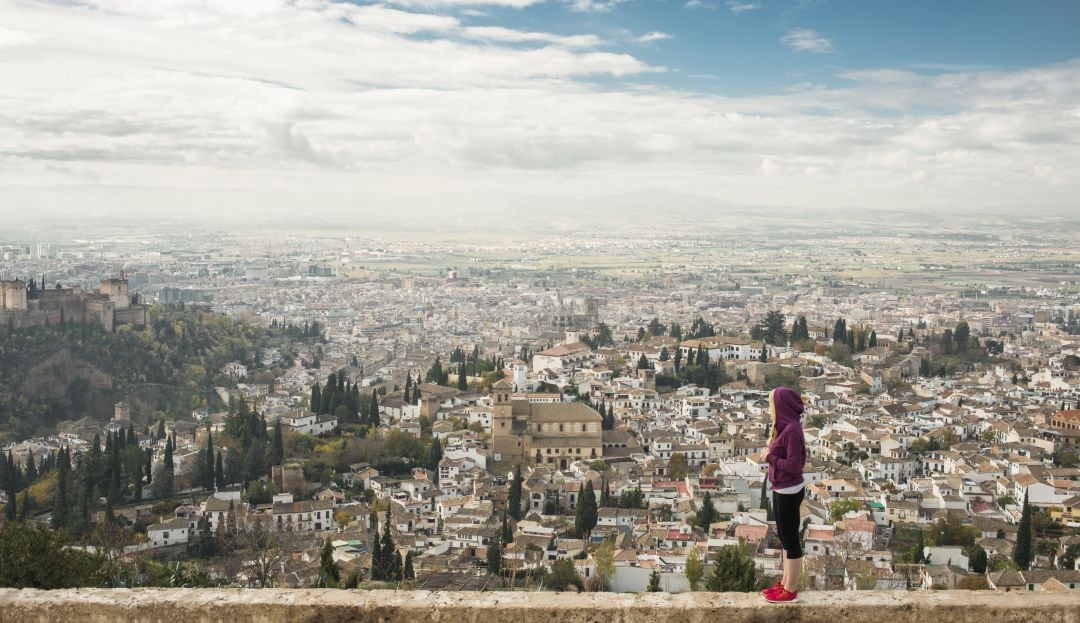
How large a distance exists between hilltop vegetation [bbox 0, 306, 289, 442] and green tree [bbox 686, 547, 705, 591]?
24.0 m

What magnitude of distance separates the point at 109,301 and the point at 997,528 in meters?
35.3

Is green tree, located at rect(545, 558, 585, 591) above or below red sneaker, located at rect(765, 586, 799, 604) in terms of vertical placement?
below

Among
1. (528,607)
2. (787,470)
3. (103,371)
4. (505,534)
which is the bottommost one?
(103,371)

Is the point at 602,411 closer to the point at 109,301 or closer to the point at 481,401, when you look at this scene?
the point at 481,401

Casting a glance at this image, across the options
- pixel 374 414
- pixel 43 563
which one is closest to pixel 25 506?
pixel 374 414

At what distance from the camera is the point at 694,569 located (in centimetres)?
1389

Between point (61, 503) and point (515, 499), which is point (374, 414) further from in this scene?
point (61, 503)

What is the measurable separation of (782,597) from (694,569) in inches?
452

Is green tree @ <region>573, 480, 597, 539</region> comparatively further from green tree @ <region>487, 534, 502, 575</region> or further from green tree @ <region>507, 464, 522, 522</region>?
green tree @ <region>487, 534, 502, 575</region>

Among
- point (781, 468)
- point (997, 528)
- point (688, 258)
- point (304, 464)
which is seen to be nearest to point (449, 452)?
point (304, 464)

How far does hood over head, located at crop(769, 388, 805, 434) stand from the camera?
10.3ft

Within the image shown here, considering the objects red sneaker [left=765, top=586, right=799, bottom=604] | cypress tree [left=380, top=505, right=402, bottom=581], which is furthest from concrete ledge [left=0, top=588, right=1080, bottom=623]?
cypress tree [left=380, top=505, right=402, bottom=581]

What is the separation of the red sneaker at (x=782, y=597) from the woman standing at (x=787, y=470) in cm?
22

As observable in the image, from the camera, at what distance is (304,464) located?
2248cm
